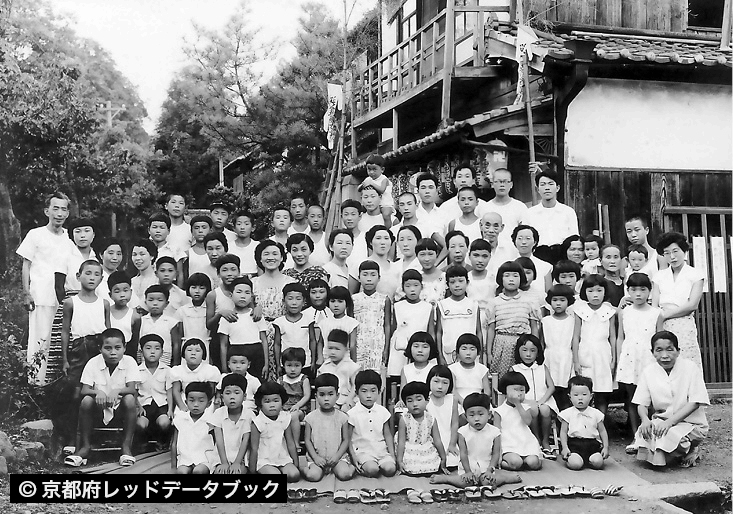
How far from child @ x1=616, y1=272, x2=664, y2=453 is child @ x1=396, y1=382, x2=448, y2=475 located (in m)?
1.34

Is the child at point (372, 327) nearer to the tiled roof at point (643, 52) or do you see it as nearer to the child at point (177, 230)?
the child at point (177, 230)

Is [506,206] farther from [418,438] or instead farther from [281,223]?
[418,438]

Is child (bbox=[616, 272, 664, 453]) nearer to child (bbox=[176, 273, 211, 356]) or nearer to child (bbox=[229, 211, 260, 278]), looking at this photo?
child (bbox=[229, 211, 260, 278])

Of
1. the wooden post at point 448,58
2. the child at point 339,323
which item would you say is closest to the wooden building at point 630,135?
the wooden post at point 448,58

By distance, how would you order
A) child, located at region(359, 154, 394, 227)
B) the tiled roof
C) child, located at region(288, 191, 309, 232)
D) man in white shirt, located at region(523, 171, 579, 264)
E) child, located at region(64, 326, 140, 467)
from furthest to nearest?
the tiled roof, child, located at region(359, 154, 394, 227), child, located at region(288, 191, 309, 232), man in white shirt, located at region(523, 171, 579, 264), child, located at region(64, 326, 140, 467)

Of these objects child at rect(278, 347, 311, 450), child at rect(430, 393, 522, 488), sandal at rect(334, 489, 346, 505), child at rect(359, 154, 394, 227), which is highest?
child at rect(359, 154, 394, 227)

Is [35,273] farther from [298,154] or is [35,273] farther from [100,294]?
[298,154]

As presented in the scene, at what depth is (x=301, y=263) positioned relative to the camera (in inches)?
178

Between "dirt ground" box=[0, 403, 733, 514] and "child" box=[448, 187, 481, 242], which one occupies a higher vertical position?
"child" box=[448, 187, 481, 242]

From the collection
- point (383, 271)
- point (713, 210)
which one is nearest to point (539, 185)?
point (383, 271)

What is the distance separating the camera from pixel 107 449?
3.85 meters

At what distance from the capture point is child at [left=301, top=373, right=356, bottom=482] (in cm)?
371

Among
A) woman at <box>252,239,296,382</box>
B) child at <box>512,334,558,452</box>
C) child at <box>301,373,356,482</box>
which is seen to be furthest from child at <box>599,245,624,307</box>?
woman at <box>252,239,296,382</box>

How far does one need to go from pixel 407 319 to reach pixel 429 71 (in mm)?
4630
